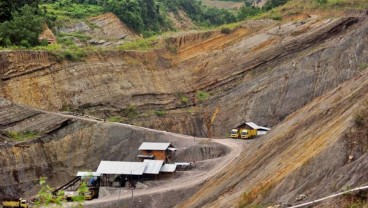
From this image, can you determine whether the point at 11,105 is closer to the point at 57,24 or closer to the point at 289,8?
the point at 57,24

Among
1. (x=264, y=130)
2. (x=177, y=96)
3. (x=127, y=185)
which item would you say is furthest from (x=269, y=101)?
(x=127, y=185)

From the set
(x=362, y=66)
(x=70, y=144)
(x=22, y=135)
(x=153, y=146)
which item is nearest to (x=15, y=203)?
(x=22, y=135)

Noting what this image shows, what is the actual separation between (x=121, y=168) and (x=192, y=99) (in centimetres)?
1960

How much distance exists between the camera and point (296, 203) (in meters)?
23.8

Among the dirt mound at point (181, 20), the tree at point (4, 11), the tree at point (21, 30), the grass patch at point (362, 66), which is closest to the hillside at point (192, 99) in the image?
the grass patch at point (362, 66)

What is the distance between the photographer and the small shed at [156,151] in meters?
46.4

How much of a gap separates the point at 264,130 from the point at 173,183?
14902 millimetres

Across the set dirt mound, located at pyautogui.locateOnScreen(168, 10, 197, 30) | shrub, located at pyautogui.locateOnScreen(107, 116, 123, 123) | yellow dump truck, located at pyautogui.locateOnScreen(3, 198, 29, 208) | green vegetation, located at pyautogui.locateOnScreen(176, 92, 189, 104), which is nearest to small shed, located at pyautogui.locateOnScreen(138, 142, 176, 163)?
shrub, located at pyautogui.locateOnScreen(107, 116, 123, 123)

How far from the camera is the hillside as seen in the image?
3469 cm

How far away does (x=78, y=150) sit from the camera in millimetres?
47906

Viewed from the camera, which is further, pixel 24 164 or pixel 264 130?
pixel 264 130

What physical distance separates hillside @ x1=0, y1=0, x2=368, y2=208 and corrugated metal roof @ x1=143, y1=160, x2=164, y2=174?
102 cm

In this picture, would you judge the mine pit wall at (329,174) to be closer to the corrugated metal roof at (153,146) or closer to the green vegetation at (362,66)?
the corrugated metal roof at (153,146)

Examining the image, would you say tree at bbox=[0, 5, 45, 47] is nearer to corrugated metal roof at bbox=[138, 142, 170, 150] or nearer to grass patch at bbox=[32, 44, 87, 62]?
grass patch at bbox=[32, 44, 87, 62]
